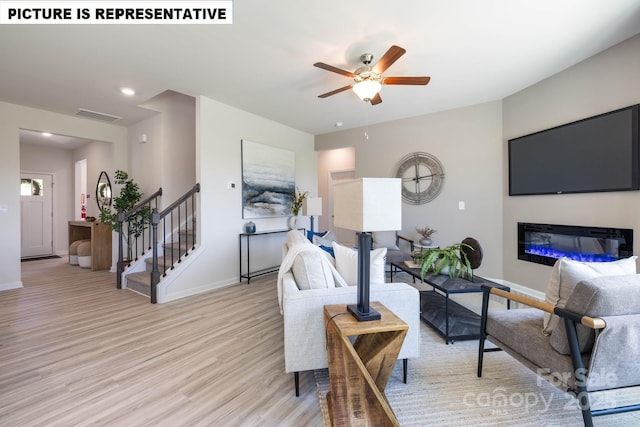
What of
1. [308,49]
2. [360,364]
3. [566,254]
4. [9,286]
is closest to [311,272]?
[360,364]

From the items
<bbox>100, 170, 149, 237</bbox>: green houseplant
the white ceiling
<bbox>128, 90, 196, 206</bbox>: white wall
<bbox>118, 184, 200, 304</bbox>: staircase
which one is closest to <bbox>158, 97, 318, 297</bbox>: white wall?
<bbox>118, 184, 200, 304</bbox>: staircase

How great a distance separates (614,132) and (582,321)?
2631 mm

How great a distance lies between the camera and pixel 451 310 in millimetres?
2752

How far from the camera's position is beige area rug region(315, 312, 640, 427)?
144 centimetres

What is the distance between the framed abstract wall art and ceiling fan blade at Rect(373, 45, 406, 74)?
248 cm

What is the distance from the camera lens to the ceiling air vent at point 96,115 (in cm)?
406

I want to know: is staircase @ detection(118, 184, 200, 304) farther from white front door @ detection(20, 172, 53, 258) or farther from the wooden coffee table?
white front door @ detection(20, 172, 53, 258)

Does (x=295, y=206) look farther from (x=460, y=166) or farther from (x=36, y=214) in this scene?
(x=36, y=214)

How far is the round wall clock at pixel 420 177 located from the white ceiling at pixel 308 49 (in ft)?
3.44

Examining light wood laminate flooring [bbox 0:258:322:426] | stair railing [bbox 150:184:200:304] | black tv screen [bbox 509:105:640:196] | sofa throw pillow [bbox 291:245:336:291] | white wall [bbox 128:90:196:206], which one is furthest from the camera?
white wall [bbox 128:90:196:206]

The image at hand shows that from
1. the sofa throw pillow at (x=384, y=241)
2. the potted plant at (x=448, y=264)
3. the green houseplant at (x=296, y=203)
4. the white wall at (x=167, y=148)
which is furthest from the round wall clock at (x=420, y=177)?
the white wall at (x=167, y=148)

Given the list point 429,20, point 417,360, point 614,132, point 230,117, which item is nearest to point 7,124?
point 230,117

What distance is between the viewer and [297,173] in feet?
17.4

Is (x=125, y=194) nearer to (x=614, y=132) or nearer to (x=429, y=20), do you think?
(x=429, y=20)
